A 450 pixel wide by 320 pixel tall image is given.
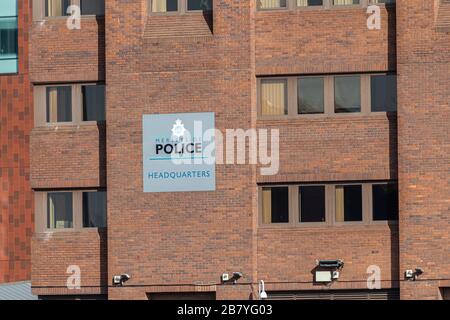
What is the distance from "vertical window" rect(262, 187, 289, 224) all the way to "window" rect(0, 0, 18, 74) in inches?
642

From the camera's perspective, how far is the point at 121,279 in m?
29.1

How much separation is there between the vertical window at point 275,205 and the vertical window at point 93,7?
7.23 metres

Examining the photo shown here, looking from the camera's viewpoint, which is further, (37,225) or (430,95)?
(37,225)

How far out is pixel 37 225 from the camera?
1204 inches

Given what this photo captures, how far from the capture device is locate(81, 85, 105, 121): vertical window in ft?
99.9

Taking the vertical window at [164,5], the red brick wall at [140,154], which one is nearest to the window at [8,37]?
the vertical window at [164,5]

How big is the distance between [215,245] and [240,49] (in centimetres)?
556

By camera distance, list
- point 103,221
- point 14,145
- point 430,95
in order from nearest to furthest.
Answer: point 430,95 < point 103,221 < point 14,145

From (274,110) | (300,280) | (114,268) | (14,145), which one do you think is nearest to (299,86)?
(274,110)

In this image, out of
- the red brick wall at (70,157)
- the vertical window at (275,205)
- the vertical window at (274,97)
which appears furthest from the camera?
the red brick wall at (70,157)

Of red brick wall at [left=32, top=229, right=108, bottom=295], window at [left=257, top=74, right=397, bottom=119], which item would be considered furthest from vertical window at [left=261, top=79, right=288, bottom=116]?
red brick wall at [left=32, top=229, right=108, bottom=295]

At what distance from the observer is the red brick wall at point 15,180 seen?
44344mm

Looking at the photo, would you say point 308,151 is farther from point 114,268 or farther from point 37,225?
point 37,225

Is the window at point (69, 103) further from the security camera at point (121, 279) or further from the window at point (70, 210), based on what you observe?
the security camera at point (121, 279)
